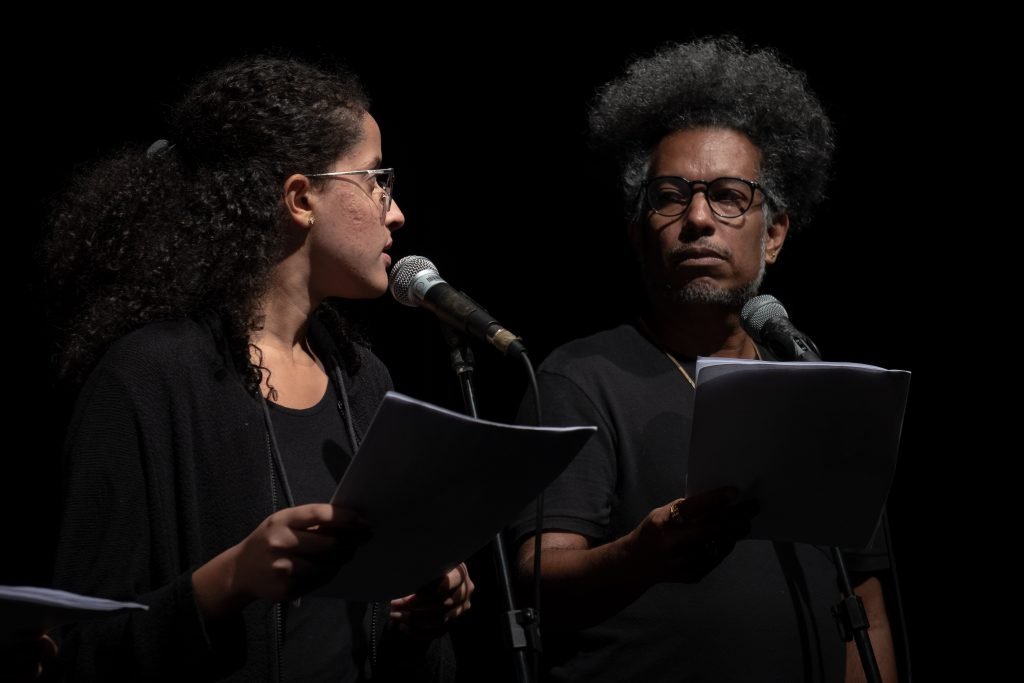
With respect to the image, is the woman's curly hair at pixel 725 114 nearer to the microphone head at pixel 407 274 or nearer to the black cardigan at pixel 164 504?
the microphone head at pixel 407 274

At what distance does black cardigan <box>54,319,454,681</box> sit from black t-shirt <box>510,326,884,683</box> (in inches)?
18.2

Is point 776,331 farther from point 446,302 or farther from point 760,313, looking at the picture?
point 446,302

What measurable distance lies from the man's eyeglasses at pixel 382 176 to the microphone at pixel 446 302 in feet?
Answer: 0.51

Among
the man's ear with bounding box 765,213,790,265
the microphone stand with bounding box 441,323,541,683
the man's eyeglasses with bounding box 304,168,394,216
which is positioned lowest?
the microphone stand with bounding box 441,323,541,683

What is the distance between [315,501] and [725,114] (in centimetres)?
153

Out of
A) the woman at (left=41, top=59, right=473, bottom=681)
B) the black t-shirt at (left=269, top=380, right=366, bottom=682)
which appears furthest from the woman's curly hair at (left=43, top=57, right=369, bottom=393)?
the black t-shirt at (left=269, top=380, right=366, bottom=682)

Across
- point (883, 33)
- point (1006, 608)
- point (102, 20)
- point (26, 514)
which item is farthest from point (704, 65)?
point (26, 514)

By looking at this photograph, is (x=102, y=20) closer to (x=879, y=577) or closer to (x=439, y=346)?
(x=439, y=346)

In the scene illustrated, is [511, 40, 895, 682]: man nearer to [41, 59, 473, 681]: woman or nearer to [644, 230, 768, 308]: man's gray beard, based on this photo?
[644, 230, 768, 308]: man's gray beard


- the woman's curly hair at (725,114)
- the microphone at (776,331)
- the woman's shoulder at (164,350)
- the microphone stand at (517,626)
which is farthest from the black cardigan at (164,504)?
the woman's curly hair at (725,114)

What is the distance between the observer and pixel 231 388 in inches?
70.4

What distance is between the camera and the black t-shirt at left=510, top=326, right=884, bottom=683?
6.97 ft

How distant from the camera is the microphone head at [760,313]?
2.15 metres

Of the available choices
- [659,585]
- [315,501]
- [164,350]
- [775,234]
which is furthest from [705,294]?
[164,350]
